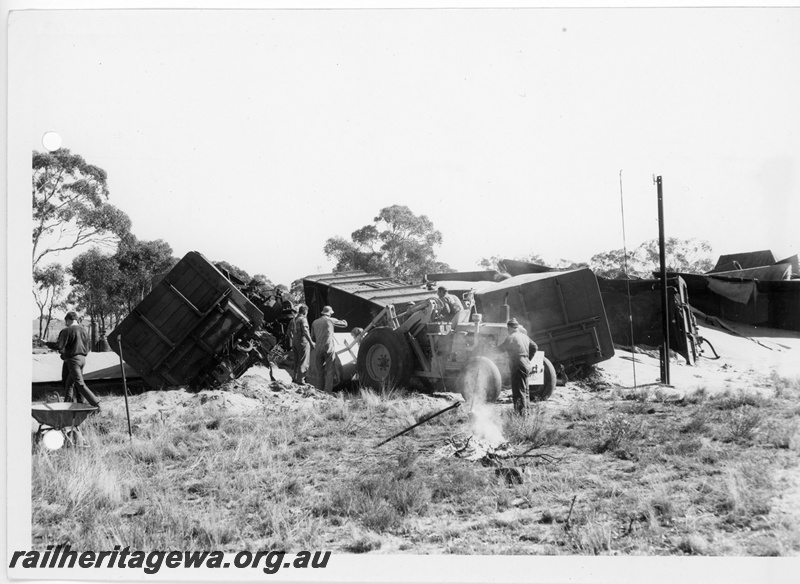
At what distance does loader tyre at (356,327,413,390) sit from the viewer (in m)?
10.1

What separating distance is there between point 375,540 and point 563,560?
1.69 meters

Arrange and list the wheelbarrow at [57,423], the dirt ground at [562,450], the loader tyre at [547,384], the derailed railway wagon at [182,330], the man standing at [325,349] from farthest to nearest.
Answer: the man standing at [325,349] < the derailed railway wagon at [182,330] < the loader tyre at [547,384] < the wheelbarrow at [57,423] < the dirt ground at [562,450]

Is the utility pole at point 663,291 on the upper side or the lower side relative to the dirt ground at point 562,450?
upper

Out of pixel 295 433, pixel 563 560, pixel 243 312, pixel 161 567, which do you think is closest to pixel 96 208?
pixel 243 312

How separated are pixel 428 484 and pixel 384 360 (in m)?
2.86

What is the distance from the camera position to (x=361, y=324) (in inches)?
442

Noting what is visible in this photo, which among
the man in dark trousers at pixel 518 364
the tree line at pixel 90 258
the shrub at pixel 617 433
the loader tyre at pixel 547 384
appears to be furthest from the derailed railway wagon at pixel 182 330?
the shrub at pixel 617 433

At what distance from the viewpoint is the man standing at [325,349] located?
1069cm

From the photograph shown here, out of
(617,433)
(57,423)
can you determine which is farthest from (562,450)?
(57,423)

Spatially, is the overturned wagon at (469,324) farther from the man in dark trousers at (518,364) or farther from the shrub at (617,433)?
the shrub at (617,433)

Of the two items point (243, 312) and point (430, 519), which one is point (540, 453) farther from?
point (243, 312)

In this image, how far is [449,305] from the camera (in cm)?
1000

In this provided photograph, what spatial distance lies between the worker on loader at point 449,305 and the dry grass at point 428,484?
3.84ft

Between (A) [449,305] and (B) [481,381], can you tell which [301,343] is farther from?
(B) [481,381]
